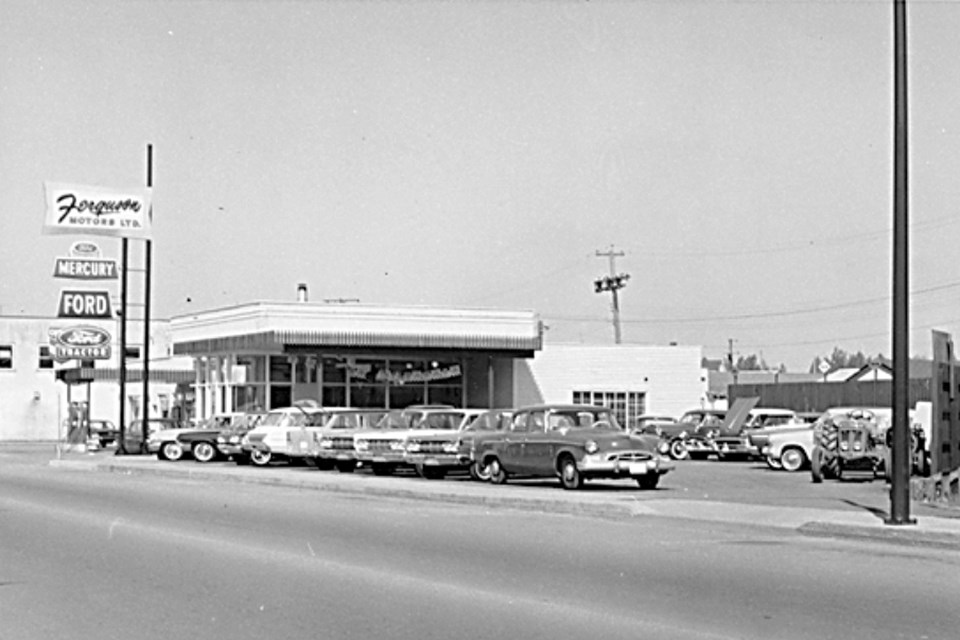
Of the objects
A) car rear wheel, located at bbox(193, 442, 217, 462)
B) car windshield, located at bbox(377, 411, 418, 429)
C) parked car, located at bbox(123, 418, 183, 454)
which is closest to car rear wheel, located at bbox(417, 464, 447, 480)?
car windshield, located at bbox(377, 411, 418, 429)

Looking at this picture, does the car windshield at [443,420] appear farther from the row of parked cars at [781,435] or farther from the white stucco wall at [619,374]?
the white stucco wall at [619,374]

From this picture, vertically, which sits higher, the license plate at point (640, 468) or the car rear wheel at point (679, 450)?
the license plate at point (640, 468)

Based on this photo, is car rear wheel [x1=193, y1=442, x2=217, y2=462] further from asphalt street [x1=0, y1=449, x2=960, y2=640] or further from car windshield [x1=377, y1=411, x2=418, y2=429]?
asphalt street [x1=0, y1=449, x2=960, y2=640]

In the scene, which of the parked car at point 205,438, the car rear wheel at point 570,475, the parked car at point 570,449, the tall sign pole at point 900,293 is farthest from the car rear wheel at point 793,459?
the tall sign pole at point 900,293

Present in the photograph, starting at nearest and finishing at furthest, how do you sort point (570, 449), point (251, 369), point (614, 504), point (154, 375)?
point (614, 504)
point (570, 449)
point (251, 369)
point (154, 375)

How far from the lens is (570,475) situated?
27.3 metres

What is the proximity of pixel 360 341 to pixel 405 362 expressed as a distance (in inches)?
131

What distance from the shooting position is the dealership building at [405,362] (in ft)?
177

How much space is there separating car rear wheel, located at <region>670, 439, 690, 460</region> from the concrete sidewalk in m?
13.6

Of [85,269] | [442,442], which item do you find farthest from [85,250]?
[442,442]

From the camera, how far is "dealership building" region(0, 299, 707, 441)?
5394 cm

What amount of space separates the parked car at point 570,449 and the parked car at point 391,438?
3.65 metres

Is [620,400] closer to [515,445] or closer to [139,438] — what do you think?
[139,438]

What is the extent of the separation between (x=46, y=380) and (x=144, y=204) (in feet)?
124
